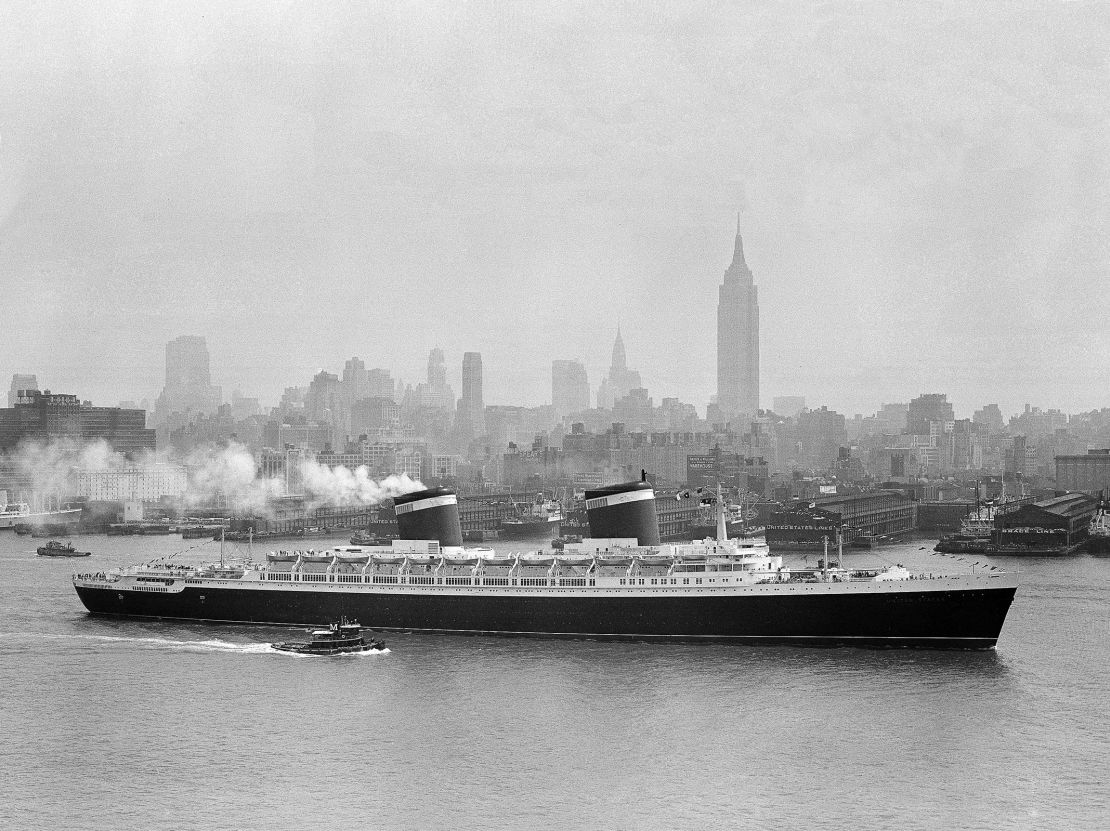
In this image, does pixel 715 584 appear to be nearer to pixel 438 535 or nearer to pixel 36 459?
pixel 438 535

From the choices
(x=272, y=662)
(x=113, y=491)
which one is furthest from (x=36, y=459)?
(x=272, y=662)

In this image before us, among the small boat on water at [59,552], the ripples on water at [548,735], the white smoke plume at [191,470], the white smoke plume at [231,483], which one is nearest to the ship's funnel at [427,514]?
the ripples on water at [548,735]

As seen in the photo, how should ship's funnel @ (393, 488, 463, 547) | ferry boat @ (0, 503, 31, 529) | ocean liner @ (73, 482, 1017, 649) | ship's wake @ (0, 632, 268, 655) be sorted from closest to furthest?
ocean liner @ (73, 482, 1017, 649)
ship's wake @ (0, 632, 268, 655)
ship's funnel @ (393, 488, 463, 547)
ferry boat @ (0, 503, 31, 529)

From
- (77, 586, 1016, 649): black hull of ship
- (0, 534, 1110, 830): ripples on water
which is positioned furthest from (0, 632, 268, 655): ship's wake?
(77, 586, 1016, 649): black hull of ship

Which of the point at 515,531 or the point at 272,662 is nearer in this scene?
the point at 272,662

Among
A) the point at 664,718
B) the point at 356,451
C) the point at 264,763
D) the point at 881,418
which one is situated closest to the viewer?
the point at 264,763

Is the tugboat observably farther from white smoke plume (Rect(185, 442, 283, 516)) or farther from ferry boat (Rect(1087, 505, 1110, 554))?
white smoke plume (Rect(185, 442, 283, 516))
